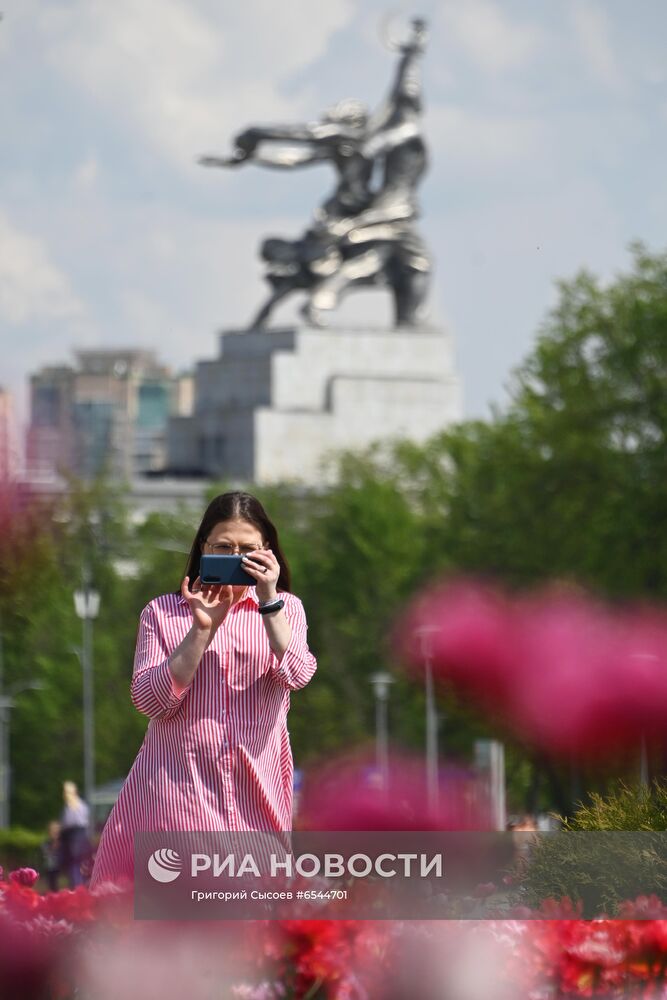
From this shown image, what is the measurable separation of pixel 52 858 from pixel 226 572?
70.9 ft

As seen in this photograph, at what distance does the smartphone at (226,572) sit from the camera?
6.67 metres

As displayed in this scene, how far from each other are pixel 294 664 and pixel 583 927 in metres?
0.95

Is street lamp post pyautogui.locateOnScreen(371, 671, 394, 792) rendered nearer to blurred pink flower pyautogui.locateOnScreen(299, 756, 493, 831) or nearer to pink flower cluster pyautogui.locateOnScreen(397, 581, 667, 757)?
blurred pink flower pyautogui.locateOnScreen(299, 756, 493, 831)

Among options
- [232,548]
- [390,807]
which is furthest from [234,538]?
[390,807]

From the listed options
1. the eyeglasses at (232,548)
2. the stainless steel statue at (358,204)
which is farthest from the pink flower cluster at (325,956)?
the stainless steel statue at (358,204)

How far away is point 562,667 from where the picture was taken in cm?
781

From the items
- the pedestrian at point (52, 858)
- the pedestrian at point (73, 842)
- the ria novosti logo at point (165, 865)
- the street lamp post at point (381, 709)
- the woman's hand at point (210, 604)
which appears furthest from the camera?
the street lamp post at point (381, 709)

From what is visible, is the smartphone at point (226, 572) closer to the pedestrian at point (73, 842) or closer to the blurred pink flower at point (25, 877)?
the blurred pink flower at point (25, 877)

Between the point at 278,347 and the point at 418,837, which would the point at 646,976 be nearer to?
the point at 418,837

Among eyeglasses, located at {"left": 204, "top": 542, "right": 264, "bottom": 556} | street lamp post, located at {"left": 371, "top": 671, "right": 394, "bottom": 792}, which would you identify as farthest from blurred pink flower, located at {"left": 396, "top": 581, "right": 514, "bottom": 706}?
street lamp post, located at {"left": 371, "top": 671, "right": 394, "bottom": 792}

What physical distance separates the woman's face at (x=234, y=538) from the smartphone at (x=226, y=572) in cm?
21

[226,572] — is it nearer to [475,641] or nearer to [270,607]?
[270,607]

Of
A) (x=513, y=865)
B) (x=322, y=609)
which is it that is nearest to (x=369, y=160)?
(x=322, y=609)

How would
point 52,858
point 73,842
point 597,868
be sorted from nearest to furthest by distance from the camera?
point 597,868 < point 73,842 < point 52,858
